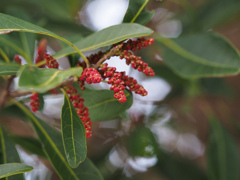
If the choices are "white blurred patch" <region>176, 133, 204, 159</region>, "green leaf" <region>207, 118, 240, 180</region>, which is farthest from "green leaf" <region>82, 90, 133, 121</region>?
"white blurred patch" <region>176, 133, 204, 159</region>

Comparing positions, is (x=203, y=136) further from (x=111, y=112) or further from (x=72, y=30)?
(x=111, y=112)

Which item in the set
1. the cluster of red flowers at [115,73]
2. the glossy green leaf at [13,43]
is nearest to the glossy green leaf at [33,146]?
the glossy green leaf at [13,43]

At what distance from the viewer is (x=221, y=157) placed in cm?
148

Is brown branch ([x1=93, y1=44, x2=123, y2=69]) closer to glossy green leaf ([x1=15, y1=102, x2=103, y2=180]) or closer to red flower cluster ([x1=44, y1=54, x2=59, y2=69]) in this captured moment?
red flower cluster ([x1=44, y1=54, x2=59, y2=69])

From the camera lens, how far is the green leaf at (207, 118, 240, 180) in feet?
4.66

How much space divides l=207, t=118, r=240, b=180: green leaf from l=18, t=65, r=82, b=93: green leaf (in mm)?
1082

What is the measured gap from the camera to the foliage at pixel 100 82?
63 cm

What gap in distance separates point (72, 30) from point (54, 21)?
0.09 meters

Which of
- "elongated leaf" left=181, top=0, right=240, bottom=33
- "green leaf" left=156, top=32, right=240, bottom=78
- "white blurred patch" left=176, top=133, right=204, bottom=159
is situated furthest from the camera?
"white blurred patch" left=176, top=133, right=204, bottom=159

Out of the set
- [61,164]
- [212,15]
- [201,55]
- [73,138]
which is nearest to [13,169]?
[73,138]

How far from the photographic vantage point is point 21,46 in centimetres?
98

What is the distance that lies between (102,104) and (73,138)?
0.72 ft

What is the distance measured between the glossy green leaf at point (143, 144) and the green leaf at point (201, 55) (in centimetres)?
36

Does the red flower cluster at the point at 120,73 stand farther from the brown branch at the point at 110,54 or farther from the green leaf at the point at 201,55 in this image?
the green leaf at the point at 201,55
